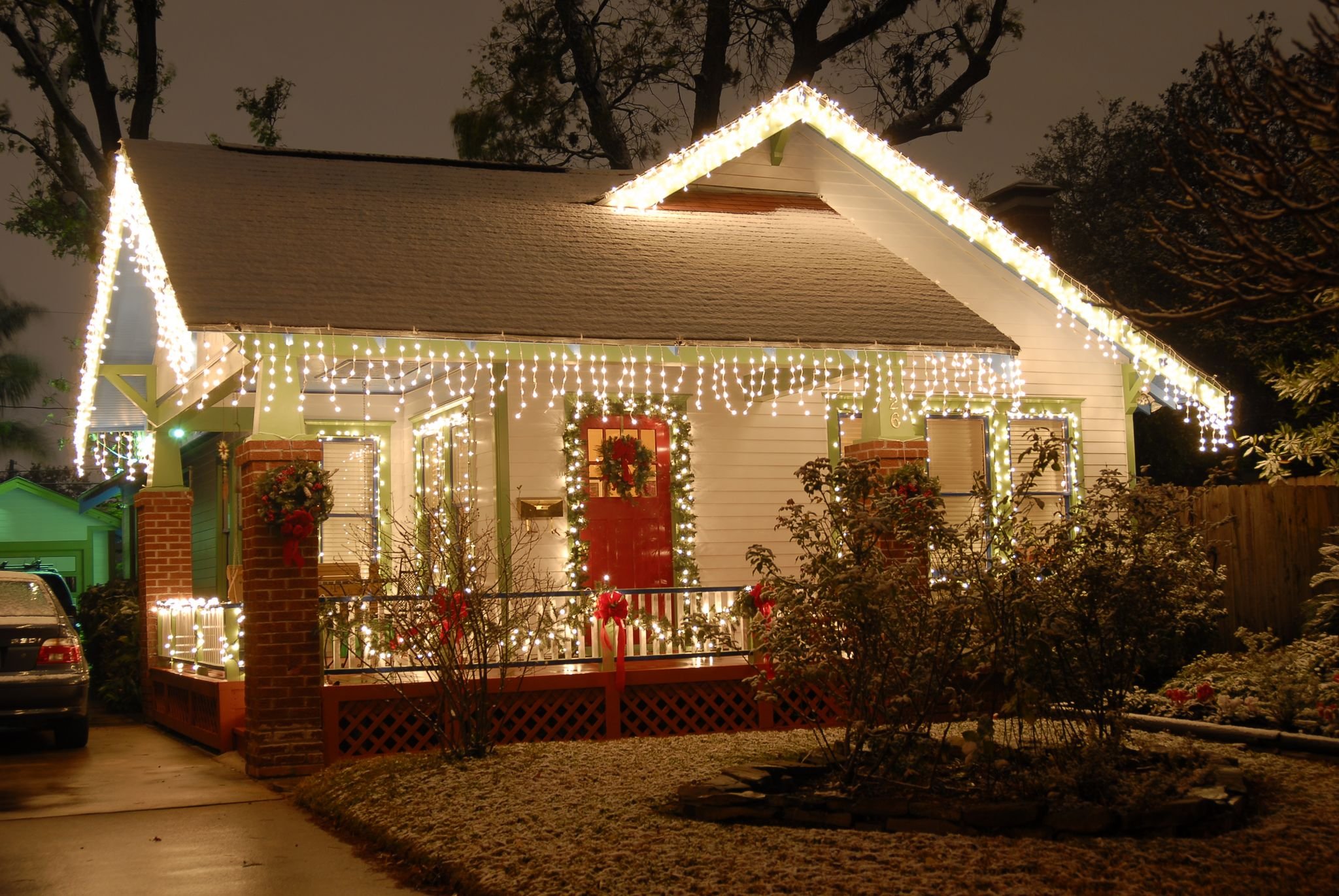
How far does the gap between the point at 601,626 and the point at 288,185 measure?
19.6ft

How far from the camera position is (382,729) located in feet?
36.5

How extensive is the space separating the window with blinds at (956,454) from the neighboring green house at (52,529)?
97.9 feet

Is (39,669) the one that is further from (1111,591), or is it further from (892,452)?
(1111,591)

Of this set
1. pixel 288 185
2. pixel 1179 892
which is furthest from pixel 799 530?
pixel 288 185

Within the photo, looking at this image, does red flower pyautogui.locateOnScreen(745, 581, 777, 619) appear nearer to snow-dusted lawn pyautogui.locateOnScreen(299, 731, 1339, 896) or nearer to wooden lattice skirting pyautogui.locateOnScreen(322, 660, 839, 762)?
wooden lattice skirting pyautogui.locateOnScreen(322, 660, 839, 762)

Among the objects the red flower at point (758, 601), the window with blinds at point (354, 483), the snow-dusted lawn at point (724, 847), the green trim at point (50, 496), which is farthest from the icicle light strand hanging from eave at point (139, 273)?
the green trim at point (50, 496)

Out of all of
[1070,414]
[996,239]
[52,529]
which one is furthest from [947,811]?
[52,529]

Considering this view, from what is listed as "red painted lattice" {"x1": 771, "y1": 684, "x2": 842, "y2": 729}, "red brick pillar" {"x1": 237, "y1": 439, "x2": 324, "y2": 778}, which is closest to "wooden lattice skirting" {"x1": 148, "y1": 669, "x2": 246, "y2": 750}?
"red brick pillar" {"x1": 237, "y1": 439, "x2": 324, "y2": 778}

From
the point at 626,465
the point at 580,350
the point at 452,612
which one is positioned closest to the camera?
the point at 452,612

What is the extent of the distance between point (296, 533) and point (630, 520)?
4.49 meters

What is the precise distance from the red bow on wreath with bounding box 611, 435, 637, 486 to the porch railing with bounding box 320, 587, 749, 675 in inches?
Answer: 72.0

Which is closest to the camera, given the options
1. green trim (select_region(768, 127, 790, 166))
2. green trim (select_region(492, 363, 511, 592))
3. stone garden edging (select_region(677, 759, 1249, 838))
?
stone garden edging (select_region(677, 759, 1249, 838))

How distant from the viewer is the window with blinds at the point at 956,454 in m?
15.6

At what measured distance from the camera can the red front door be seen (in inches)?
555
